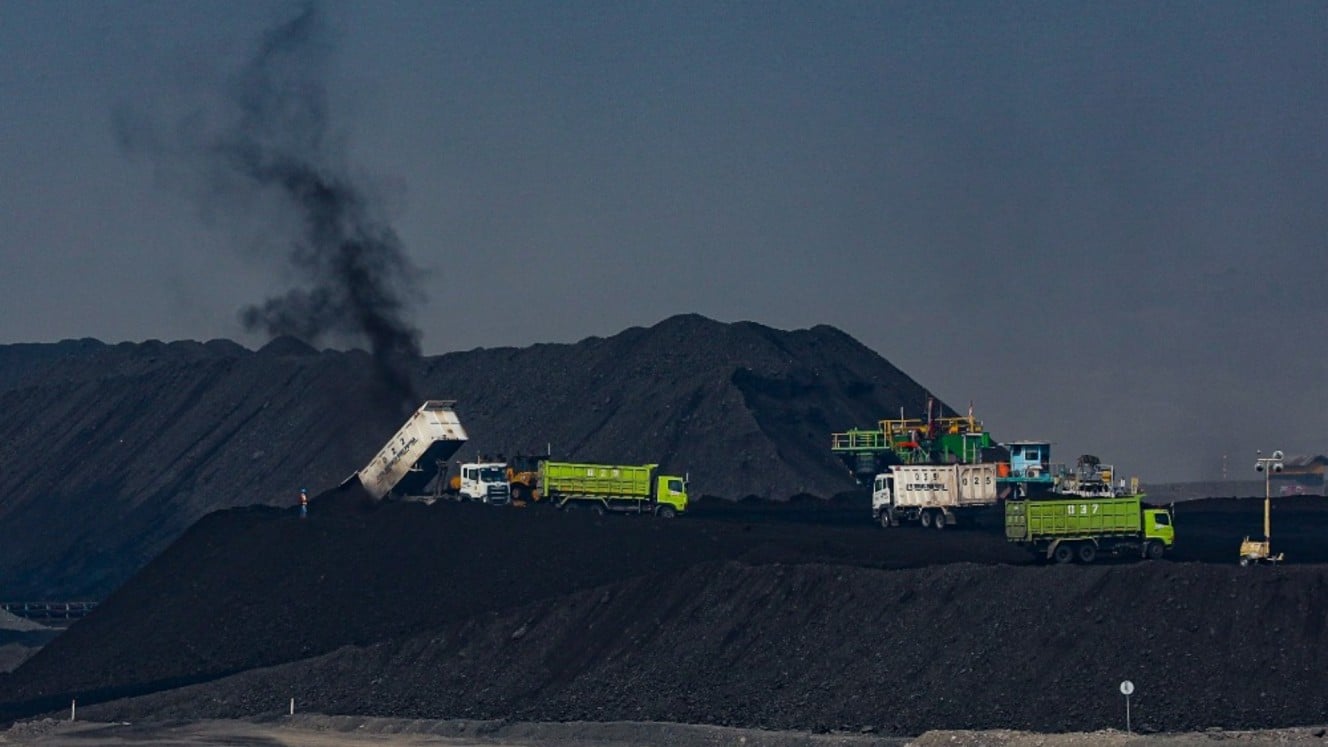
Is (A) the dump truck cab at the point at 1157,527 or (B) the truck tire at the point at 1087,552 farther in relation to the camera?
(A) the dump truck cab at the point at 1157,527

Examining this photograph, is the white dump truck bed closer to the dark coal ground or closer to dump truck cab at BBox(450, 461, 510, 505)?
dump truck cab at BBox(450, 461, 510, 505)

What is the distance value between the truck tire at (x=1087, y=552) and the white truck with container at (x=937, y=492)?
587 inches

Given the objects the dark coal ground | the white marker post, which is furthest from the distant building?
the white marker post

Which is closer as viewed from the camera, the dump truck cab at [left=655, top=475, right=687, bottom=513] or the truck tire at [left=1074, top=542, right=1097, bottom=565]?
the truck tire at [left=1074, top=542, right=1097, bottom=565]

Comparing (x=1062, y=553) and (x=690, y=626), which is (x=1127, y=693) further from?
(x=1062, y=553)

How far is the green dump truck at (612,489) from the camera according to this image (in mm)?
78000

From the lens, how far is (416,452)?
8150cm

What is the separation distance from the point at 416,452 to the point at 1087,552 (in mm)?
31745

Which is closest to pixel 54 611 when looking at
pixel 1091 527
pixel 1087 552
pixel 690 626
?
pixel 690 626

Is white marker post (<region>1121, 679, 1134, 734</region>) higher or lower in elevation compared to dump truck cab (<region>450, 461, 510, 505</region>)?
lower

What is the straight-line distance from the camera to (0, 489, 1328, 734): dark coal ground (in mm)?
47375

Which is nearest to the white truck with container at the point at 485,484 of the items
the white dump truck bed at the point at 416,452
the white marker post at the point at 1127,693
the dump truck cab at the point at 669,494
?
the white dump truck bed at the point at 416,452

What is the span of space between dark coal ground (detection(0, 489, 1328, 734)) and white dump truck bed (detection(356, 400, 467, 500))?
2.51 m

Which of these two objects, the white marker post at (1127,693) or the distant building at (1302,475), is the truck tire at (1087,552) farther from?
the distant building at (1302,475)
